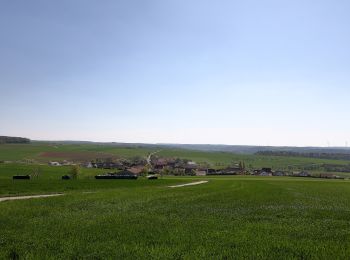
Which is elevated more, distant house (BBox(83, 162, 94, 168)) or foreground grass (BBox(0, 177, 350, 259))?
foreground grass (BBox(0, 177, 350, 259))

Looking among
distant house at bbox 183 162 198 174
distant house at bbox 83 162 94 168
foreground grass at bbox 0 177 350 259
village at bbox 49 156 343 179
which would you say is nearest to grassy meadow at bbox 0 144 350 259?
foreground grass at bbox 0 177 350 259

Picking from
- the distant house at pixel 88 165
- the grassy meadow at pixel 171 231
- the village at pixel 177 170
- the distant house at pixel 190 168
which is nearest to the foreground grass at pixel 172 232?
the grassy meadow at pixel 171 231

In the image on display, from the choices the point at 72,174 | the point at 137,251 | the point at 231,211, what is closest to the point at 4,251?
the point at 137,251

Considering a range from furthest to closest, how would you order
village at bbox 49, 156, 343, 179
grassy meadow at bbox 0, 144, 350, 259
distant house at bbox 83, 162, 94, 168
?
distant house at bbox 83, 162, 94, 168 < village at bbox 49, 156, 343, 179 < grassy meadow at bbox 0, 144, 350, 259

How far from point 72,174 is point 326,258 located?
87.5 m

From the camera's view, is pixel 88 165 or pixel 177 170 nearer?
Answer: pixel 177 170

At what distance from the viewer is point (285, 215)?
25094 mm

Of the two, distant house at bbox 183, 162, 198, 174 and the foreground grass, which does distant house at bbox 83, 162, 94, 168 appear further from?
the foreground grass

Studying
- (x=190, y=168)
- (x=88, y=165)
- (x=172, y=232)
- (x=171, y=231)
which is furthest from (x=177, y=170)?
(x=172, y=232)

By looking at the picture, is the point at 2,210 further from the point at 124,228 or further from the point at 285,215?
the point at 285,215

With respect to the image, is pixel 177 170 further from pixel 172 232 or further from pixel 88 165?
pixel 172 232

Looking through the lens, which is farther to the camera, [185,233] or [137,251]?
[185,233]

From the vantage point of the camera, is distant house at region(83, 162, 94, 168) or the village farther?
distant house at region(83, 162, 94, 168)

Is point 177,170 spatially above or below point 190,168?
below
